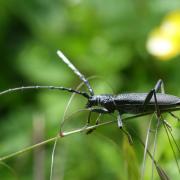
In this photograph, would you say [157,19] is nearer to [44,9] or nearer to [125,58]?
[125,58]

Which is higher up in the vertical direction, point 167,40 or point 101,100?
point 167,40

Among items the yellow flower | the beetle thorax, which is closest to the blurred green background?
the yellow flower

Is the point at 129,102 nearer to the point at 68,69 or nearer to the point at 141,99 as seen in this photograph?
the point at 141,99

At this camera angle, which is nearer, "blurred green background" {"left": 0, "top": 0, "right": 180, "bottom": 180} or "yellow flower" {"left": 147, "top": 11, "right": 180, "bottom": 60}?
"blurred green background" {"left": 0, "top": 0, "right": 180, "bottom": 180}

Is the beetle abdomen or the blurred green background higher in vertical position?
the blurred green background

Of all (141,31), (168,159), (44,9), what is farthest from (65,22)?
(168,159)

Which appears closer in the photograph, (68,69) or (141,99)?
(141,99)

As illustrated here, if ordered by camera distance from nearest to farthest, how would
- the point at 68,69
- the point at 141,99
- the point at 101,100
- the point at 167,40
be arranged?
the point at 141,99 → the point at 101,100 → the point at 167,40 → the point at 68,69

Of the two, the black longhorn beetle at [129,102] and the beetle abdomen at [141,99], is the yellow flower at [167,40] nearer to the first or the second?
the black longhorn beetle at [129,102]

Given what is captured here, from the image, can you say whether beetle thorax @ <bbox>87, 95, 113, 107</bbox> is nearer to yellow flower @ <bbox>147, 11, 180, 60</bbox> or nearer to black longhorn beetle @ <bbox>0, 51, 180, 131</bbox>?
black longhorn beetle @ <bbox>0, 51, 180, 131</bbox>

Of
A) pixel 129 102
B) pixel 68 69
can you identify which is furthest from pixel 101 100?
pixel 68 69

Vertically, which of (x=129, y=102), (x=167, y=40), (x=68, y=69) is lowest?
(x=129, y=102)
